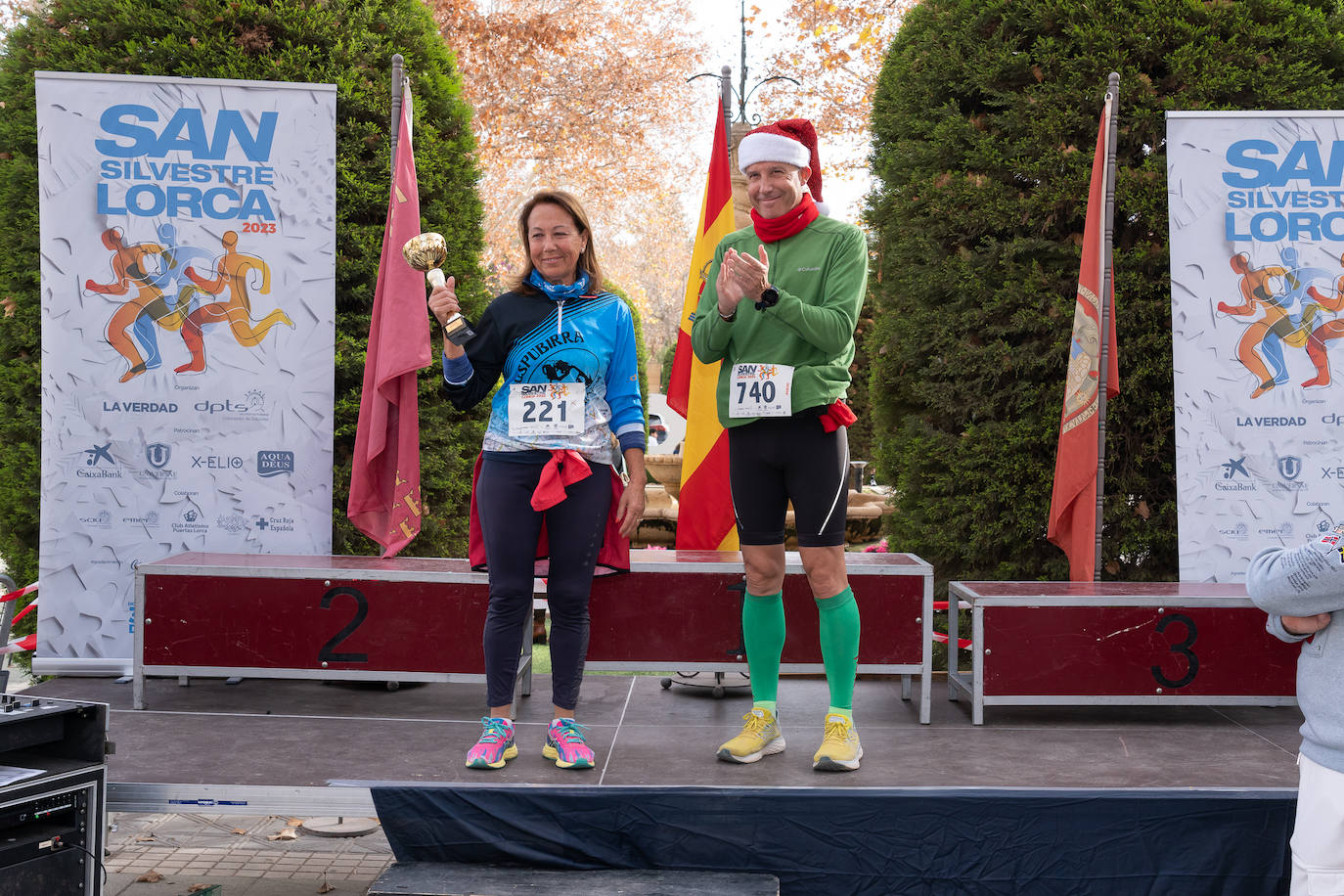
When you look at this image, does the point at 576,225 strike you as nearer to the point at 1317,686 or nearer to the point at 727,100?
the point at 727,100

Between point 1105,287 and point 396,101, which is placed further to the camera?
point 396,101

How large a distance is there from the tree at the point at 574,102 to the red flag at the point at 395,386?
962cm

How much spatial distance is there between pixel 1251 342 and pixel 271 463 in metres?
3.73

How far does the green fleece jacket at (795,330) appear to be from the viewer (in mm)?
3027

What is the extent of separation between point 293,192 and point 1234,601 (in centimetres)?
366

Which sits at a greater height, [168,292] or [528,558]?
[168,292]

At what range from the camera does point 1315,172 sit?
13.6ft

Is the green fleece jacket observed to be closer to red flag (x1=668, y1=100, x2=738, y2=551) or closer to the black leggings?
the black leggings

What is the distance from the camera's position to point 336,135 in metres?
4.41

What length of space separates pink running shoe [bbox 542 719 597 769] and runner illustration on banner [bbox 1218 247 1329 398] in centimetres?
283

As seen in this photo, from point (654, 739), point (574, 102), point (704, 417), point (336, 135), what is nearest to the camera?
point (654, 739)

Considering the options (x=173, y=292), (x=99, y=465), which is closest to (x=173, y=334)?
(x=173, y=292)

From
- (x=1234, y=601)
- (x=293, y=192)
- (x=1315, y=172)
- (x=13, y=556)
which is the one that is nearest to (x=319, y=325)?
(x=293, y=192)

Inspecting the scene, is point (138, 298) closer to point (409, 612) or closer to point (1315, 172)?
point (409, 612)
